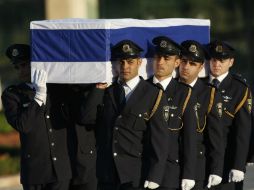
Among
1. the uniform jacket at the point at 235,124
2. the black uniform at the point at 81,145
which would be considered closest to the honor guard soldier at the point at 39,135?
the black uniform at the point at 81,145

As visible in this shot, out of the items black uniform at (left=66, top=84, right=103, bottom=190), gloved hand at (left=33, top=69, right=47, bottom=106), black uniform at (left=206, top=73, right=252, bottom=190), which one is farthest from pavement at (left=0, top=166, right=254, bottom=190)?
gloved hand at (left=33, top=69, right=47, bottom=106)

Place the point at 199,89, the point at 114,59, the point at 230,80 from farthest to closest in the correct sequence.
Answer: the point at 230,80 → the point at 199,89 → the point at 114,59

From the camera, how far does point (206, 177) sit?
8.11 m

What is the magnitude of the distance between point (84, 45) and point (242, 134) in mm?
A: 1626

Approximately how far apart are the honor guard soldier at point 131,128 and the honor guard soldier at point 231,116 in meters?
1.08

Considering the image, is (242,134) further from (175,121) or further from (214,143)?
(175,121)

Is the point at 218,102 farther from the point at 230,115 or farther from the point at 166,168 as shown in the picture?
the point at 166,168

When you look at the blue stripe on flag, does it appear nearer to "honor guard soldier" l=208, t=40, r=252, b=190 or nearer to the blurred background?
"honor guard soldier" l=208, t=40, r=252, b=190

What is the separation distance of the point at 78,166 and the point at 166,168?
1068 mm

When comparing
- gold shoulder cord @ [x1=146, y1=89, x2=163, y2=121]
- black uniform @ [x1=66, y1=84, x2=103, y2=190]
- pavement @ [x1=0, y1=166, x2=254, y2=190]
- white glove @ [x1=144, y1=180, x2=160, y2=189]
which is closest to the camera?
white glove @ [x1=144, y1=180, x2=160, y2=189]

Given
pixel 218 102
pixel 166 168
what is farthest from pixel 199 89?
pixel 166 168

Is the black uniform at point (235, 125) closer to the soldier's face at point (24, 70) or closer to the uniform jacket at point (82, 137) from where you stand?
the uniform jacket at point (82, 137)

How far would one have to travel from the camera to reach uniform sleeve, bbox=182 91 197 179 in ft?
25.0

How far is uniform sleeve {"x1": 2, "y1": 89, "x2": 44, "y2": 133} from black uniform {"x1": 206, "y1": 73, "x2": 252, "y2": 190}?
155 centimetres
